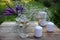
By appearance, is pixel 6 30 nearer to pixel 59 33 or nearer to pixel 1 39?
pixel 1 39

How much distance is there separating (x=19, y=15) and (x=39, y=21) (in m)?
0.35

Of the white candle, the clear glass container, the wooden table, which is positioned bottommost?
the wooden table

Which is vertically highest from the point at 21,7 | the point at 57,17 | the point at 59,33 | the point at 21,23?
the point at 21,7

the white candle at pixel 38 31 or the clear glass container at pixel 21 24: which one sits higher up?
the clear glass container at pixel 21 24

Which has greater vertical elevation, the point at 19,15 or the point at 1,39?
the point at 19,15

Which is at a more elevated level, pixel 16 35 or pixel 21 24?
pixel 21 24

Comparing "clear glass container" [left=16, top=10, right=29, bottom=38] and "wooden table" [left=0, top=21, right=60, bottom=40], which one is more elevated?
"clear glass container" [left=16, top=10, right=29, bottom=38]

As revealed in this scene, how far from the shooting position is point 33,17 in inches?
55.1

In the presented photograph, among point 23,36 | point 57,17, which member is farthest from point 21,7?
point 57,17

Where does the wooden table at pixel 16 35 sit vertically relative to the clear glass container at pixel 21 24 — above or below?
below

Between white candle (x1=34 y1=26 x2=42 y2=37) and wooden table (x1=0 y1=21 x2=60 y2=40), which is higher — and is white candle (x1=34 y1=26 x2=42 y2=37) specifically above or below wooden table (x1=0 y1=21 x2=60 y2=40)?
above

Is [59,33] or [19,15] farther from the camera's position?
[59,33]

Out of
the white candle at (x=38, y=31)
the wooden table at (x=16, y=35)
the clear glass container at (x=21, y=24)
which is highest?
the clear glass container at (x=21, y=24)

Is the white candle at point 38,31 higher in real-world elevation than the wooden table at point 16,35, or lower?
higher
